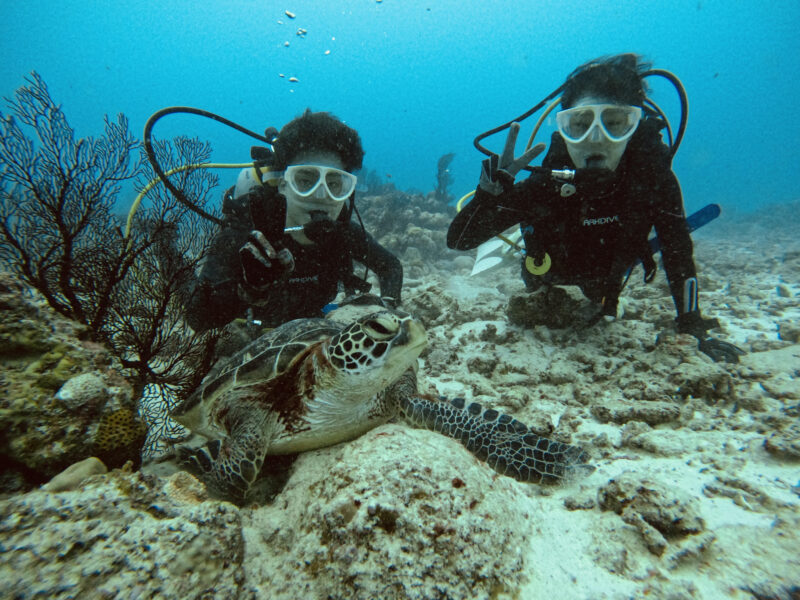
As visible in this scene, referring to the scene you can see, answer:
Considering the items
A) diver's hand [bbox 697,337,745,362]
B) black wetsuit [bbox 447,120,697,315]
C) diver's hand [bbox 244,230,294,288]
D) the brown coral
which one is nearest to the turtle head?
the brown coral

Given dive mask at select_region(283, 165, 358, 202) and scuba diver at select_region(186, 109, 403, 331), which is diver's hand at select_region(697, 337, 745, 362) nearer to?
scuba diver at select_region(186, 109, 403, 331)

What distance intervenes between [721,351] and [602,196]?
1870mm

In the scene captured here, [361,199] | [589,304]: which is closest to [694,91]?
[361,199]

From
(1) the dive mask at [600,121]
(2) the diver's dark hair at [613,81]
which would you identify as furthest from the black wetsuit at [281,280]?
(2) the diver's dark hair at [613,81]

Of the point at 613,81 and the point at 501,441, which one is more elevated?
the point at 613,81

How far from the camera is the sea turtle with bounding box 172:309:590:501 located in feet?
5.49

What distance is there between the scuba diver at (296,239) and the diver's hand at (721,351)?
312 centimetres

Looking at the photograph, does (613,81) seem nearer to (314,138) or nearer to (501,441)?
(314,138)

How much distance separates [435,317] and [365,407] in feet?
9.74

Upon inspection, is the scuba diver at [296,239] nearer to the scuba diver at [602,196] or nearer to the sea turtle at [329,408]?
the sea turtle at [329,408]

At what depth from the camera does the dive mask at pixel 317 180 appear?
3670 millimetres

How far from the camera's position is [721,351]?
296 centimetres

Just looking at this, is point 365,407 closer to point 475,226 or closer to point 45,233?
point 45,233

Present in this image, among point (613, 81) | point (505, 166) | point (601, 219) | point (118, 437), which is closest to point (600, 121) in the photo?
point (613, 81)
